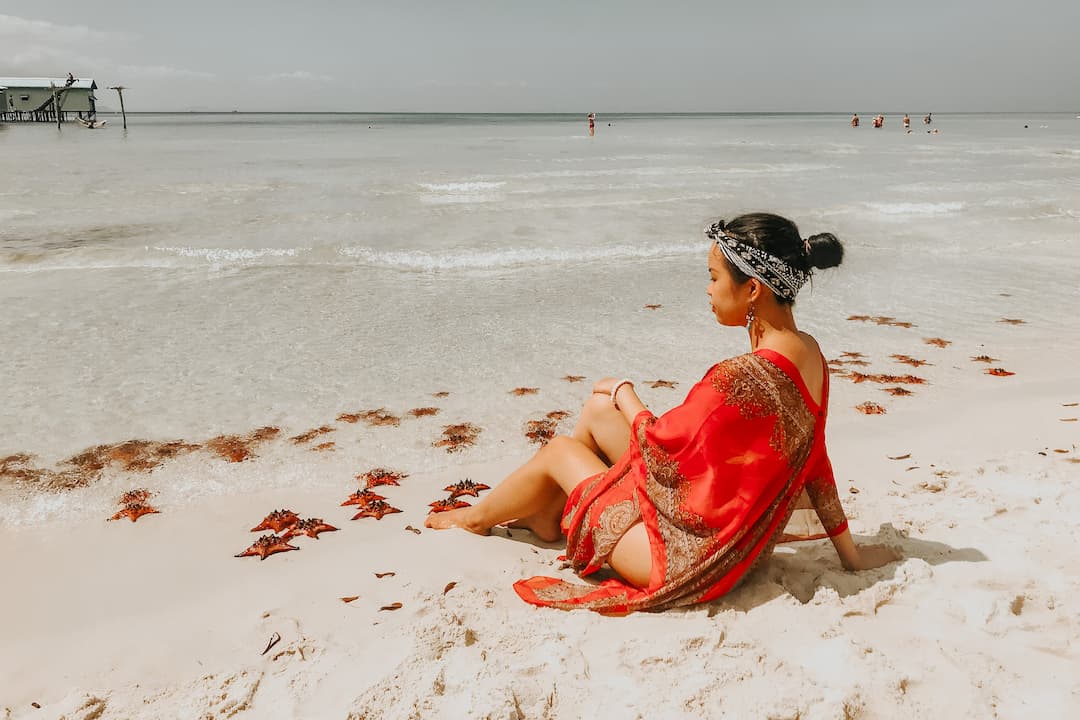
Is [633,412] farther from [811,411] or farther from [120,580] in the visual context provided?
[120,580]

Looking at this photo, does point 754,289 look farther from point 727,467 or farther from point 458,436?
point 458,436

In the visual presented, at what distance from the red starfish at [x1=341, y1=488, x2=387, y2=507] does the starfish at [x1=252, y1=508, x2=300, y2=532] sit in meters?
0.35

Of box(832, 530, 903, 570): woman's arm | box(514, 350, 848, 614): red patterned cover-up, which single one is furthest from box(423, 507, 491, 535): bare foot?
box(832, 530, 903, 570): woman's arm

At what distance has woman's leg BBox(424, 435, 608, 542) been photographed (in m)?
3.60

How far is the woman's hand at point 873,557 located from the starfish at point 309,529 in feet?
9.42

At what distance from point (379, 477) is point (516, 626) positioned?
2.32 metres

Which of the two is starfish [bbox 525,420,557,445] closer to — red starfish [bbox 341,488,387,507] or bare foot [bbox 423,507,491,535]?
red starfish [bbox 341,488,387,507]

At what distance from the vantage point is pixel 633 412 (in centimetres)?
337

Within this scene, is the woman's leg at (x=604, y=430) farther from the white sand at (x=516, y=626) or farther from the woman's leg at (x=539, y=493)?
the white sand at (x=516, y=626)

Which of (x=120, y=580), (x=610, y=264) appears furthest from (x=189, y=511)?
(x=610, y=264)

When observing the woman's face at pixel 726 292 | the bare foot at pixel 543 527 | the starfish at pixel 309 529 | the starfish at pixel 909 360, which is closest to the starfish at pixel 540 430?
the bare foot at pixel 543 527

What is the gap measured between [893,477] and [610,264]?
869cm

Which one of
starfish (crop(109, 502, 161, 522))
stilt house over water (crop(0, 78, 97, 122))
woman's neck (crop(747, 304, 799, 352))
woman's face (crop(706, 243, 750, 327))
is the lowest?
starfish (crop(109, 502, 161, 522))

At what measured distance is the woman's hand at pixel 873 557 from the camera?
11.1 ft
